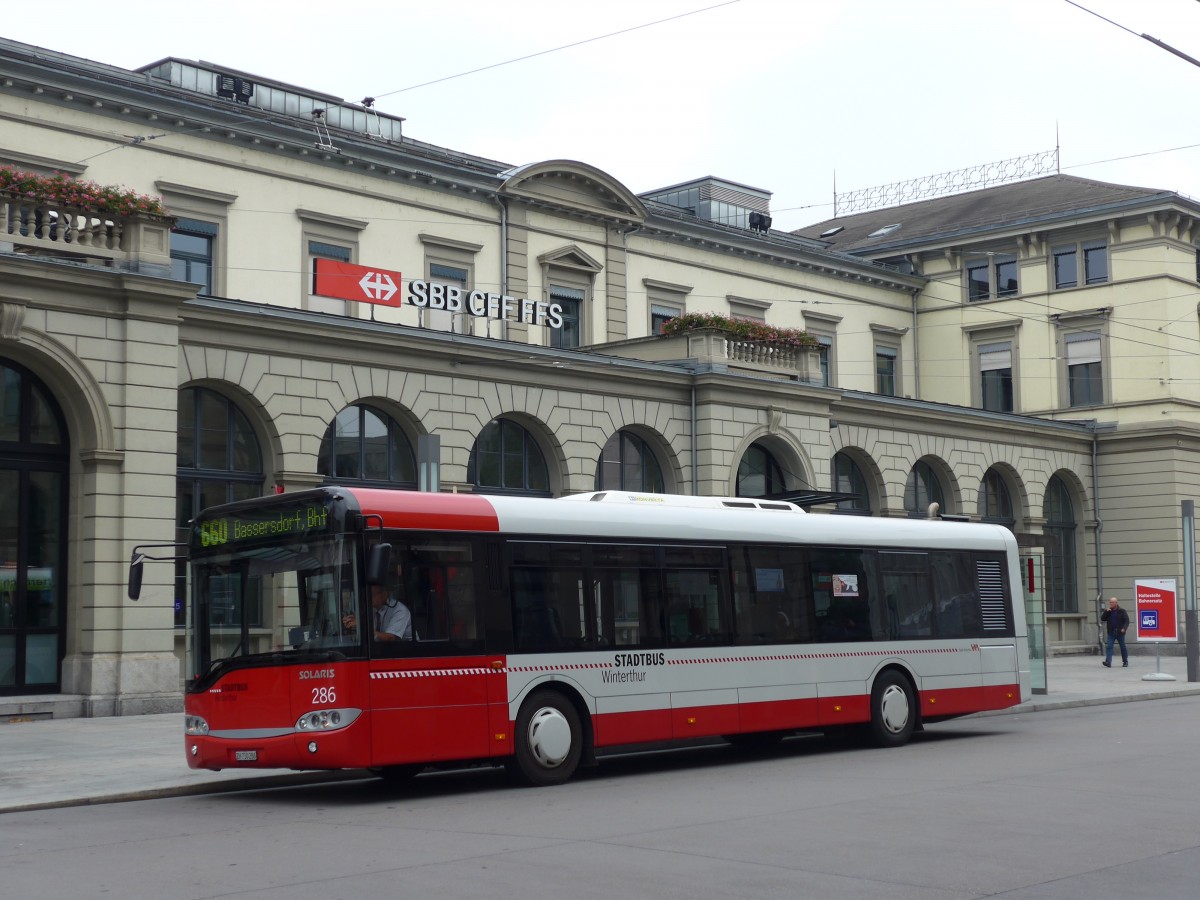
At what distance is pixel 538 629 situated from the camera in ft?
50.4

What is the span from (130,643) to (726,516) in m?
10.1

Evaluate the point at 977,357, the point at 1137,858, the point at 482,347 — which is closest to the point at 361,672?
the point at 1137,858

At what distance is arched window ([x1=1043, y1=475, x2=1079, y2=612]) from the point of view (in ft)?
154

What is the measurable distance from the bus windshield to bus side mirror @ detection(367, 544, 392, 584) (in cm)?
59

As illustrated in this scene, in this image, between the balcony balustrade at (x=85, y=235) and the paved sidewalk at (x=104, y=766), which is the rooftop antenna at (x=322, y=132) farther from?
the paved sidewalk at (x=104, y=766)

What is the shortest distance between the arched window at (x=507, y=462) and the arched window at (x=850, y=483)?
10.2 m

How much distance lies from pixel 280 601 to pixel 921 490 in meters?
30.4

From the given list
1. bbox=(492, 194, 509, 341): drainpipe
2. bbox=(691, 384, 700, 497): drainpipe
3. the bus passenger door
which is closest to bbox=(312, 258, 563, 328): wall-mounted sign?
bbox=(691, 384, 700, 497): drainpipe

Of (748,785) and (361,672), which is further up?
(361,672)

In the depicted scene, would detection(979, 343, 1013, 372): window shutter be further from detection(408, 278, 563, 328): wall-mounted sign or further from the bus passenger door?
the bus passenger door

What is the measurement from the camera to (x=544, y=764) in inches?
596

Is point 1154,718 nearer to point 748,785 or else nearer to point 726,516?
point 726,516

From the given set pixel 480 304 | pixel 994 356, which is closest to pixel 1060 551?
pixel 994 356

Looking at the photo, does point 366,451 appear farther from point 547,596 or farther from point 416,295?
A: point 547,596
